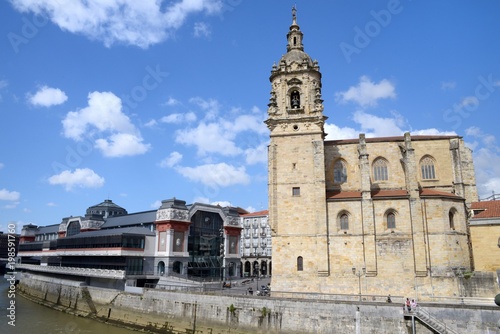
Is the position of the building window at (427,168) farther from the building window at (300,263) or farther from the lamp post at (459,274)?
the building window at (300,263)

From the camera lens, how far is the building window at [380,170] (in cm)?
4225

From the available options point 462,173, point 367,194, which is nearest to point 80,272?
point 367,194

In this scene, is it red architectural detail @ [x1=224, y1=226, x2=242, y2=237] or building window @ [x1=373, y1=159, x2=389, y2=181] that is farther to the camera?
red architectural detail @ [x1=224, y1=226, x2=242, y2=237]

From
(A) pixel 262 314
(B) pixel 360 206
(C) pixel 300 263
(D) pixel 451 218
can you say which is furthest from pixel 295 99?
(A) pixel 262 314

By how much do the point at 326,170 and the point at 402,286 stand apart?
14.4 meters

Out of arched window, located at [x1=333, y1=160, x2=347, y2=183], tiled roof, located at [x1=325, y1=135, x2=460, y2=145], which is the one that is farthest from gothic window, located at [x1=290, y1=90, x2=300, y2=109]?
arched window, located at [x1=333, y1=160, x2=347, y2=183]

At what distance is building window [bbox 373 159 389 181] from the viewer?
4225 centimetres

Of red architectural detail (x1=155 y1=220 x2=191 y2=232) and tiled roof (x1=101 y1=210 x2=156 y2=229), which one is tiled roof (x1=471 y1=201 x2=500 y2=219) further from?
tiled roof (x1=101 y1=210 x2=156 y2=229)

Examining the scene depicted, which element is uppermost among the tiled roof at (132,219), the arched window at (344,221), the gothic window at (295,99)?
the gothic window at (295,99)

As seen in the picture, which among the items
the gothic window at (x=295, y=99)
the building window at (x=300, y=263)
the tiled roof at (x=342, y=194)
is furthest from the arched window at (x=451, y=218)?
the gothic window at (x=295, y=99)

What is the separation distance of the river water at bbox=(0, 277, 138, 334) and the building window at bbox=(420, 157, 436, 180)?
3567 centimetres

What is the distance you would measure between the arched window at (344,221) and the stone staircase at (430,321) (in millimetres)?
12427

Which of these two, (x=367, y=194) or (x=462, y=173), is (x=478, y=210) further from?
(x=367, y=194)

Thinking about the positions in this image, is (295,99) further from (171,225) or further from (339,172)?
(171,225)
